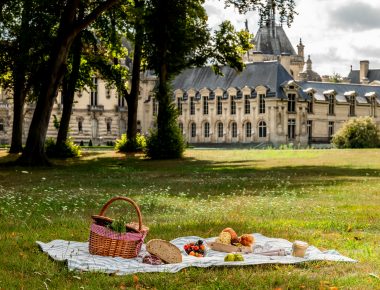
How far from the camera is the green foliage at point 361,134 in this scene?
56125 mm

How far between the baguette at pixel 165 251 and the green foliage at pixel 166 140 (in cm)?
3005

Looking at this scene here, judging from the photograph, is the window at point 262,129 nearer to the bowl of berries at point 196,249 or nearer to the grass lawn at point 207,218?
the grass lawn at point 207,218

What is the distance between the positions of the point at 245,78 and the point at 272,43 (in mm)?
39593

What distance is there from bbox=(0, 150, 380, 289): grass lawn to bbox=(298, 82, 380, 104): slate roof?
59.8 metres

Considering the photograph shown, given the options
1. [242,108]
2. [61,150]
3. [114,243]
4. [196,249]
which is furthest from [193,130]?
[114,243]

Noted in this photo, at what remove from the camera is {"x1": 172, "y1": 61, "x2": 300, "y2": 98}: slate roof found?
76.9 meters

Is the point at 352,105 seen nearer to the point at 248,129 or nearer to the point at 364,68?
the point at 248,129

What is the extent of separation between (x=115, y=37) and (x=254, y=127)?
37.6m

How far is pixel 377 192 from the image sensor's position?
1720 cm

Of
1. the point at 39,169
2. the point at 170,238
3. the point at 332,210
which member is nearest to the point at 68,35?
the point at 39,169

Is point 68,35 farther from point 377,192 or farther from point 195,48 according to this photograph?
point 377,192

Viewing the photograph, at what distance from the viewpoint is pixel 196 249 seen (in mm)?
8148

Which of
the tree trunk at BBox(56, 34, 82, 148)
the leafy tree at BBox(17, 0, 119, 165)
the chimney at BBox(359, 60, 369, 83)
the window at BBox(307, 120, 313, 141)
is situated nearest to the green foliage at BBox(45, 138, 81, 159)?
the tree trunk at BBox(56, 34, 82, 148)

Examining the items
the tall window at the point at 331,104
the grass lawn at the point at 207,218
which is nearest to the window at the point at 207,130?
the tall window at the point at 331,104
